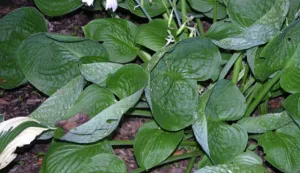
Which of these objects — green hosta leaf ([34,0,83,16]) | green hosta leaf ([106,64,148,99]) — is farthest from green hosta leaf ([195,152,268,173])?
green hosta leaf ([34,0,83,16])

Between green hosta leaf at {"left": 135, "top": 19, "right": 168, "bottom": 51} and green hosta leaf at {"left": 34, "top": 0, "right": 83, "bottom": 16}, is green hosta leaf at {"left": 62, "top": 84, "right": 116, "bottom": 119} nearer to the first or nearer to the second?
green hosta leaf at {"left": 135, "top": 19, "right": 168, "bottom": 51}

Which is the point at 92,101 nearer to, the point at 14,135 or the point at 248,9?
the point at 14,135

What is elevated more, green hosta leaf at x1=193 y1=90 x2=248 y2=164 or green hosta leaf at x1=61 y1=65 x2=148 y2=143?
green hosta leaf at x1=61 y1=65 x2=148 y2=143

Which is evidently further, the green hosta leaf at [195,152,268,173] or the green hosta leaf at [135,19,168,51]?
the green hosta leaf at [135,19,168,51]

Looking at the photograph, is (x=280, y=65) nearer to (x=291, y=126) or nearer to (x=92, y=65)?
(x=291, y=126)

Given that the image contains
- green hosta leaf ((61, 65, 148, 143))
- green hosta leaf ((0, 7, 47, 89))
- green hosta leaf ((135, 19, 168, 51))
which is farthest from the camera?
green hosta leaf ((0, 7, 47, 89))

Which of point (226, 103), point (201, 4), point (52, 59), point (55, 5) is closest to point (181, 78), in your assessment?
point (226, 103)

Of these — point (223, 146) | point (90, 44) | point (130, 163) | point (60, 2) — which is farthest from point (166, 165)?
point (60, 2)

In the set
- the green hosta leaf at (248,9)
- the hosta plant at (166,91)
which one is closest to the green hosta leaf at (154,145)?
the hosta plant at (166,91)
